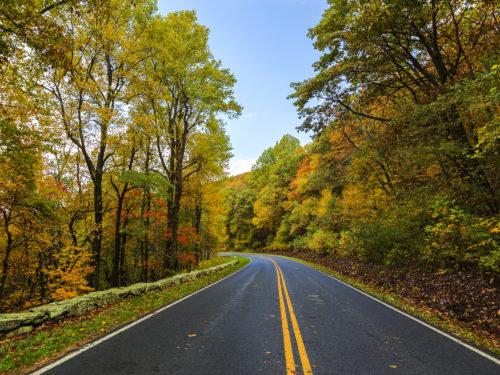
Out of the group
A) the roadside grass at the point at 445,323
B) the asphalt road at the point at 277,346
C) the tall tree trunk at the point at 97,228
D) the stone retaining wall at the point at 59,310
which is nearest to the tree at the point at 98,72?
the tall tree trunk at the point at 97,228

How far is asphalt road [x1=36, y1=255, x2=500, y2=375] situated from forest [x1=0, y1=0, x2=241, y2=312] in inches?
251

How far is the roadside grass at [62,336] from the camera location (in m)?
3.52

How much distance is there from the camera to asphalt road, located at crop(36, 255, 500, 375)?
3.33 metres

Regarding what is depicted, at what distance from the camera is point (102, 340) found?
429 centimetres

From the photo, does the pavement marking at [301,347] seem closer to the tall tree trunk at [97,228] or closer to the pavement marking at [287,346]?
the pavement marking at [287,346]

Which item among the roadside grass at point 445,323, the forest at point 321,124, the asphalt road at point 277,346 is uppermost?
the forest at point 321,124

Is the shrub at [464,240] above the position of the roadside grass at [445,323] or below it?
above

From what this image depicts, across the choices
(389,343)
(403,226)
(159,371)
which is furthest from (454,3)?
(159,371)

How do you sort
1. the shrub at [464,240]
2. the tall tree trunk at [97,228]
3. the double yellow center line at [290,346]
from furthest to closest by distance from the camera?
1. the tall tree trunk at [97,228]
2. the shrub at [464,240]
3. the double yellow center line at [290,346]

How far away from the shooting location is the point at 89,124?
1038 cm

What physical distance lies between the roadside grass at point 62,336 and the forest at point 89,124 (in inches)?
200

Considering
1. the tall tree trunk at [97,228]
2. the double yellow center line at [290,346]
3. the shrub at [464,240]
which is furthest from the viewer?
the tall tree trunk at [97,228]

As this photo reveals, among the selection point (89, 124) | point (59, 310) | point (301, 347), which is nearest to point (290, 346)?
point (301, 347)

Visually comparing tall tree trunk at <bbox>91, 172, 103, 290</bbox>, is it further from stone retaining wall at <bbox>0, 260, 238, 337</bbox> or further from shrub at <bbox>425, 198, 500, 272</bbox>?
shrub at <bbox>425, 198, 500, 272</bbox>
